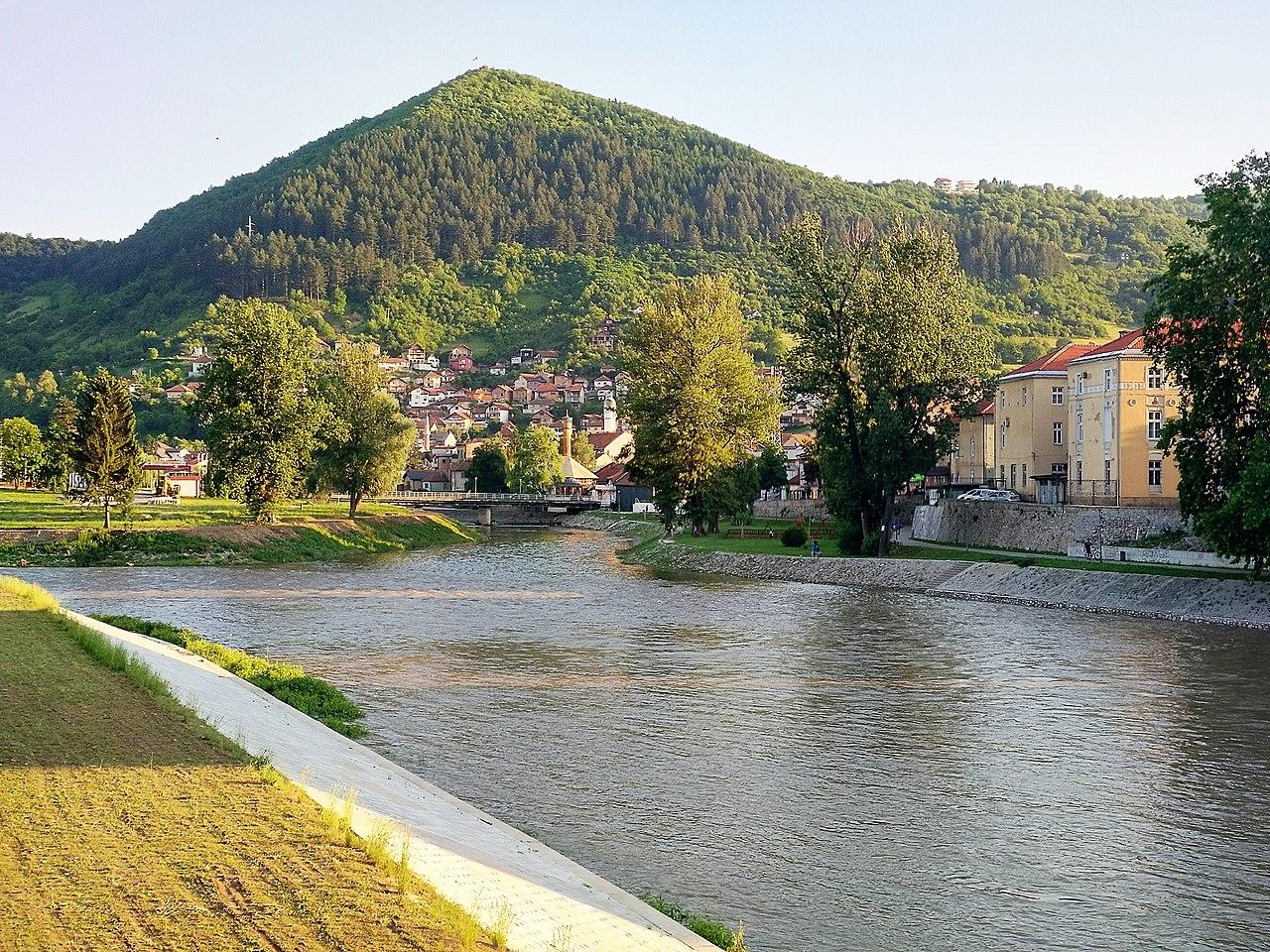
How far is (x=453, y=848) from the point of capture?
1345 cm

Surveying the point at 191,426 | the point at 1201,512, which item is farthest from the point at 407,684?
the point at 191,426

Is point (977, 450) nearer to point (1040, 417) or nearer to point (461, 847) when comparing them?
point (1040, 417)

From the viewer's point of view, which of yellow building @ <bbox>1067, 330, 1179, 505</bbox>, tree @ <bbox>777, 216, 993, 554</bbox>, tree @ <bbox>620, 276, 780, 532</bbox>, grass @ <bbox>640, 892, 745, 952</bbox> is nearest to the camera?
grass @ <bbox>640, 892, 745, 952</bbox>

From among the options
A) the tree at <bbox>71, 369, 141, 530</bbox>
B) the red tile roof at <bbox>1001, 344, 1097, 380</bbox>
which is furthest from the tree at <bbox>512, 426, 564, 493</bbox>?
the red tile roof at <bbox>1001, 344, 1097, 380</bbox>

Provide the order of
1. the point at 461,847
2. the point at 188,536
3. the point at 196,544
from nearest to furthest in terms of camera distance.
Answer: the point at 461,847
the point at 196,544
the point at 188,536

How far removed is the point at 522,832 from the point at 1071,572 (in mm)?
38532

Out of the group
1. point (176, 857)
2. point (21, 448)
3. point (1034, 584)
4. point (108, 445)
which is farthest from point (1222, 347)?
point (21, 448)

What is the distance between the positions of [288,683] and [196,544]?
5130 centimetres

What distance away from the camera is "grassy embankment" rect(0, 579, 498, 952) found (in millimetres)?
9438

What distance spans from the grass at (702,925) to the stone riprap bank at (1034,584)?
32790 mm

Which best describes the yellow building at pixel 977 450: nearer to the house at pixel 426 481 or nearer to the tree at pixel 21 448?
the tree at pixel 21 448

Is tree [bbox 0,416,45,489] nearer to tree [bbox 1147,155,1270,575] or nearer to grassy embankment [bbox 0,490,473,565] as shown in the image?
grassy embankment [bbox 0,490,473,565]

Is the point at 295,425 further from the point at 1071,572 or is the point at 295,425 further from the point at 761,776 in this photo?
the point at 761,776

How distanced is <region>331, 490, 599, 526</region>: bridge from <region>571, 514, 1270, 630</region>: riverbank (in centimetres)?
6060
